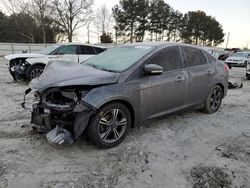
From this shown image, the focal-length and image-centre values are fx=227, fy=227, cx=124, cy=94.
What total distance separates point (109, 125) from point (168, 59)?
67.5 inches

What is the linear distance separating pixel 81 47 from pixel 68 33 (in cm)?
3138

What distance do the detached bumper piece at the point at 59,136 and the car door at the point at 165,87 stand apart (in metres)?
1.27

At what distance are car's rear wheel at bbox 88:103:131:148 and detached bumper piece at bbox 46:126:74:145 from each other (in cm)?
30

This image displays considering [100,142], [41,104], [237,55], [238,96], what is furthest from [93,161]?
[237,55]

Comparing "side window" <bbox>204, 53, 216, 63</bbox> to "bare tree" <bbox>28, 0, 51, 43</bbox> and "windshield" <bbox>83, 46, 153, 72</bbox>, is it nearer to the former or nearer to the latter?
"windshield" <bbox>83, 46, 153, 72</bbox>

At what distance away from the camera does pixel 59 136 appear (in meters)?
3.13

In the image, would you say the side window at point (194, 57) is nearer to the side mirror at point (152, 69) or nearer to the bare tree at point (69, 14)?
the side mirror at point (152, 69)

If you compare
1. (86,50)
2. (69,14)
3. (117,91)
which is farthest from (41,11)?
(117,91)

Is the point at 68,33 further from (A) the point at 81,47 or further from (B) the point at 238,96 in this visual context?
(B) the point at 238,96

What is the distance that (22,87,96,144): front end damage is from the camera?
122 inches

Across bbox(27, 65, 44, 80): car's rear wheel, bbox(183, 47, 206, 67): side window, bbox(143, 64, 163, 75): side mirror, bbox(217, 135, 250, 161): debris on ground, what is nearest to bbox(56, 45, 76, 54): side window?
bbox(27, 65, 44, 80): car's rear wheel

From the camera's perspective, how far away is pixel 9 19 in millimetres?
38844

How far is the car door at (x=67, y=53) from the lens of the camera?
28.6ft

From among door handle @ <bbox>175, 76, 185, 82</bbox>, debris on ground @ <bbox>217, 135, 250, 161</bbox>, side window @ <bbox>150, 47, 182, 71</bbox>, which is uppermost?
side window @ <bbox>150, 47, 182, 71</bbox>
